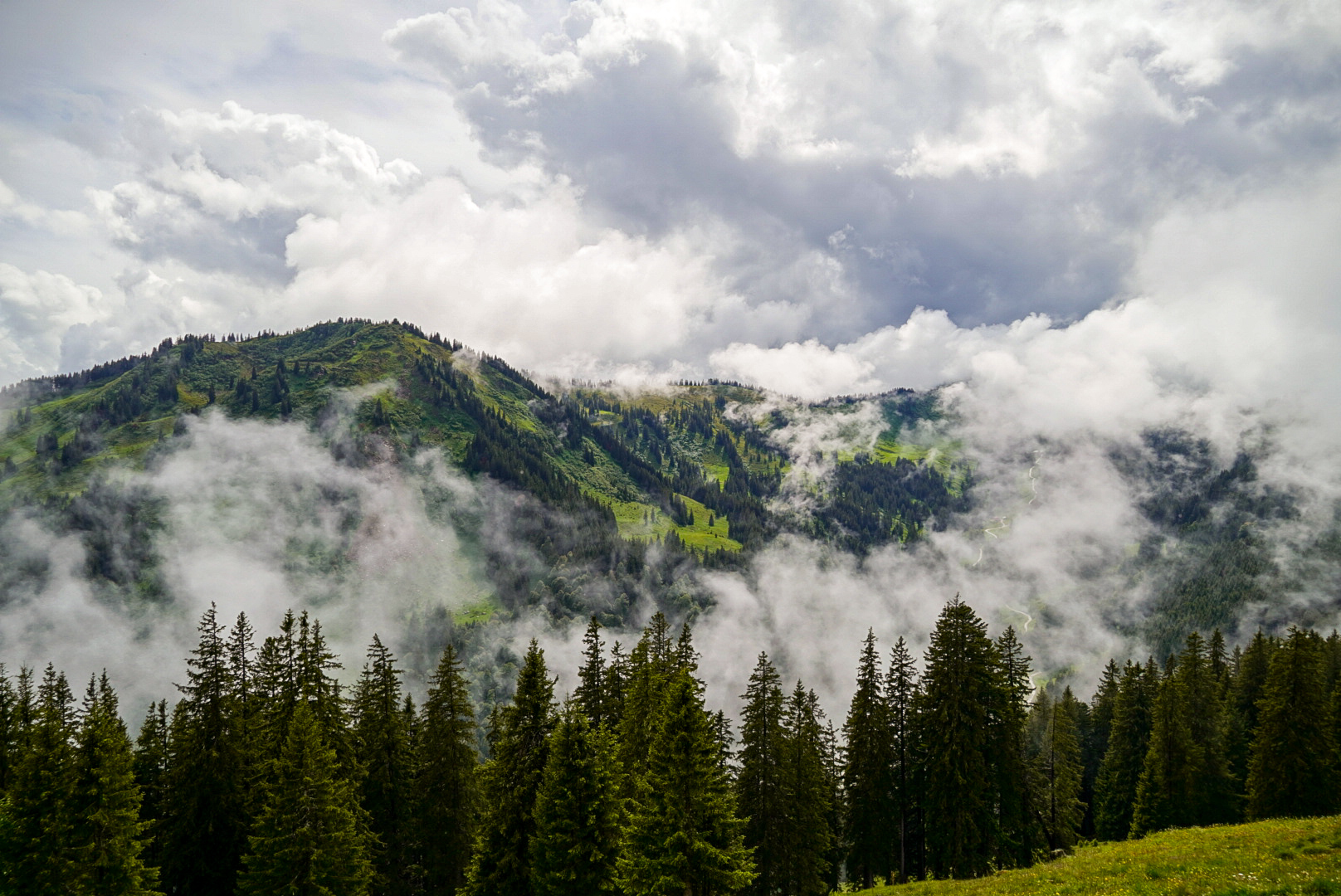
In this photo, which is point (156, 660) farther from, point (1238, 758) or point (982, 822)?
point (1238, 758)

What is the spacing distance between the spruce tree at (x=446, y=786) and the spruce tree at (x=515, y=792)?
528 inches

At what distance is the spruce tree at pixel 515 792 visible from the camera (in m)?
32.2

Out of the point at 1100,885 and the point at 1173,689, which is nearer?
the point at 1100,885

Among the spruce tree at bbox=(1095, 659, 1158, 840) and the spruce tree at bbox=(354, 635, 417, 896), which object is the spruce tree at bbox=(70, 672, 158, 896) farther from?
the spruce tree at bbox=(1095, 659, 1158, 840)

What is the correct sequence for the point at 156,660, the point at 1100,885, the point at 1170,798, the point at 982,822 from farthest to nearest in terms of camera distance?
the point at 156,660 → the point at 1170,798 → the point at 982,822 → the point at 1100,885

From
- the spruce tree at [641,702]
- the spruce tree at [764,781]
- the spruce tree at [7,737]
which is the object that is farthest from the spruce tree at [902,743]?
the spruce tree at [7,737]

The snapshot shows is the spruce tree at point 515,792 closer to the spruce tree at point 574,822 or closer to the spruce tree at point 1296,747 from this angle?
the spruce tree at point 574,822

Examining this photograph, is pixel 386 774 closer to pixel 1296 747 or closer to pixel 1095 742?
pixel 1296 747

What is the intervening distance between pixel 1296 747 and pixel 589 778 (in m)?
50.8

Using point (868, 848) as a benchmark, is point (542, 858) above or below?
above

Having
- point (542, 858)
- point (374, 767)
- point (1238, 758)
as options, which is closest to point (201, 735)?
point (374, 767)

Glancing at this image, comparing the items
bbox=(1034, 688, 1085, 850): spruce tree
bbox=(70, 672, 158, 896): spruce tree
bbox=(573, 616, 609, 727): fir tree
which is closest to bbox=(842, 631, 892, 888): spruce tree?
bbox=(573, 616, 609, 727): fir tree

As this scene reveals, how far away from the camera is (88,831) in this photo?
33.2 m

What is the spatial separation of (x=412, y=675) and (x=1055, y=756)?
597 feet
